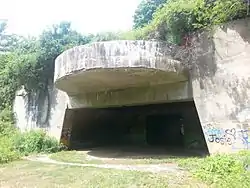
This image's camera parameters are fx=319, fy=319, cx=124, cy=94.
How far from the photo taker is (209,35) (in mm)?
9195

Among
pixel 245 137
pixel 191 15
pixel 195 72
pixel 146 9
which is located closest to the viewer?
pixel 245 137

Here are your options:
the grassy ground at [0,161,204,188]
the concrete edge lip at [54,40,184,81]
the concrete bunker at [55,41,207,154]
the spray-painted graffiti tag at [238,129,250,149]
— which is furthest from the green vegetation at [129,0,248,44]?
the grassy ground at [0,161,204,188]

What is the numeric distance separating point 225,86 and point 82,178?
4661mm

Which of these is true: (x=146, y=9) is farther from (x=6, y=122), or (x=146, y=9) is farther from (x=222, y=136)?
(x=222, y=136)

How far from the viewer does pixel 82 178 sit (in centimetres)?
672

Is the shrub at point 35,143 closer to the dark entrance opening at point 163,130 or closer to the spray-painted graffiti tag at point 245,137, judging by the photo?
the dark entrance opening at point 163,130

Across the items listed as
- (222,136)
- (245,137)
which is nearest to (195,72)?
(222,136)

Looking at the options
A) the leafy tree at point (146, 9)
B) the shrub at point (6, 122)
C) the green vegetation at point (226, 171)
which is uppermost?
the leafy tree at point (146, 9)

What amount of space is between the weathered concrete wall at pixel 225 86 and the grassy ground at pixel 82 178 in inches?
106

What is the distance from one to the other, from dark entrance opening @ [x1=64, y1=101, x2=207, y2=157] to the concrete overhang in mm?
4487

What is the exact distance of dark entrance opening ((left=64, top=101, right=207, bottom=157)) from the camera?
47.0 ft

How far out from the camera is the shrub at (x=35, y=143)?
39.8 ft

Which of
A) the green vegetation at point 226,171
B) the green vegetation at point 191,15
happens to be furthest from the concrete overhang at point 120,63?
the green vegetation at point 226,171

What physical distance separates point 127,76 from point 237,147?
12.0 feet
